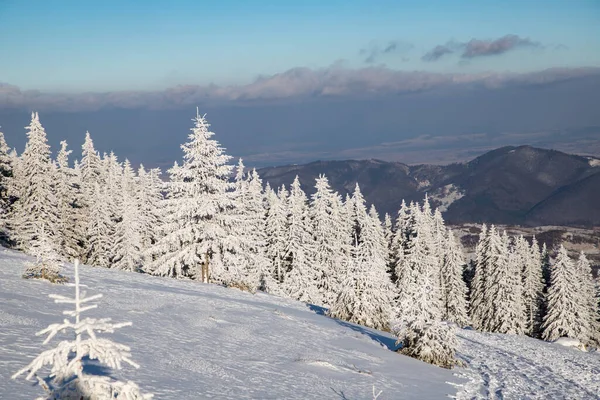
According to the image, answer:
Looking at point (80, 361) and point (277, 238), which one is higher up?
point (277, 238)

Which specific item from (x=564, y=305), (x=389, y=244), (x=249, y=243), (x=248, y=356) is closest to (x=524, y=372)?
(x=248, y=356)

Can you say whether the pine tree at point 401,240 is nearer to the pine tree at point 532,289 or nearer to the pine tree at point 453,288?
the pine tree at point 453,288

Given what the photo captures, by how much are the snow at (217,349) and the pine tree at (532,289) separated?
52.7 m

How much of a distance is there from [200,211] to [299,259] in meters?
22.2

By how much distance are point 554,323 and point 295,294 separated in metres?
31.3

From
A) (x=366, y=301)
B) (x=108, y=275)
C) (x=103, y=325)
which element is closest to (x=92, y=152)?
(x=108, y=275)

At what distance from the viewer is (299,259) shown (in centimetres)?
5225

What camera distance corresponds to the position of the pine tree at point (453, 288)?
6317 centimetres

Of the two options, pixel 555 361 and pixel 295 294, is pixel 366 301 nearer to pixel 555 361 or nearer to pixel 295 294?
pixel 555 361

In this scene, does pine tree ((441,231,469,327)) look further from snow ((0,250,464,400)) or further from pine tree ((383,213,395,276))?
snow ((0,250,464,400))

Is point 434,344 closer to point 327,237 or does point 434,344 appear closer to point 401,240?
point 327,237

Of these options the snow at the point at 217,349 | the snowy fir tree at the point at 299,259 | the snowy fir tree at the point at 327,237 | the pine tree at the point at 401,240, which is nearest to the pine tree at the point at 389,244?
the pine tree at the point at 401,240

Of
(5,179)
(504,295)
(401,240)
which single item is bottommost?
(504,295)

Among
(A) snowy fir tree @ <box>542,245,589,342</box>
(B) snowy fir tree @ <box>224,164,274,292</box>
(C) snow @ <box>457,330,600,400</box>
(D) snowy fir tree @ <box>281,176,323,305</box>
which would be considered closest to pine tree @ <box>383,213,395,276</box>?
(D) snowy fir tree @ <box>281,176,323,305</box>
